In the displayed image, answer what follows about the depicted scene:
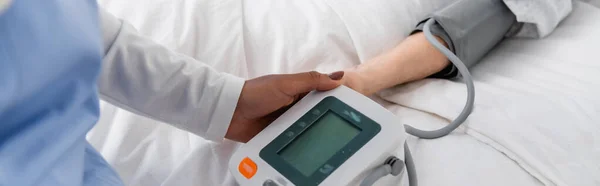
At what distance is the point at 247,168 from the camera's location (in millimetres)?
555

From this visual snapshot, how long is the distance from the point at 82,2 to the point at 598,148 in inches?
22.8

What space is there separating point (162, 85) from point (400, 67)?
0.33 m

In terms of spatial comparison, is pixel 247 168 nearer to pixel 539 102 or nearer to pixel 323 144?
pixel 323 144

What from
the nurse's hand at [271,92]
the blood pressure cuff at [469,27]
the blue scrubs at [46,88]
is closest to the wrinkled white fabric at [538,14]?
the blood pressure cuff at [469,27]

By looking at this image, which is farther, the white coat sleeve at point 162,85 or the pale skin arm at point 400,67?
the pale skin arm at point 400,67

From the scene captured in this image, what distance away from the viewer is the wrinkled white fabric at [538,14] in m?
0.79

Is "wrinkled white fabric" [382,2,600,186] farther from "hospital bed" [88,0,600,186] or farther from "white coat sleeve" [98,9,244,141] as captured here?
"white coat sleeve" [98,9,244,141]

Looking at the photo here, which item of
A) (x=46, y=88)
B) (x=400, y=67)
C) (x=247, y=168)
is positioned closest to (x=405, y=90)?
(x=400, y=67)

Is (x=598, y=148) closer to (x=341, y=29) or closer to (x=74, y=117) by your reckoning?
(x=341, y=29)

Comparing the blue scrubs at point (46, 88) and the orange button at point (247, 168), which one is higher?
the blue scrubs at point (46, 88)

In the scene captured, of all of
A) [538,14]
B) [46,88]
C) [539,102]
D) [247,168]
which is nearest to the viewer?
[46,88]

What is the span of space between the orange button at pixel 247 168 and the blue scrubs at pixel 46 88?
16cm

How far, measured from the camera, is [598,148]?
2.04 feet

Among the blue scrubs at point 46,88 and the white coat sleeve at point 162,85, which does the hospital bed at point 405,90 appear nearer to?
the white coat sleeve at point 162,85
